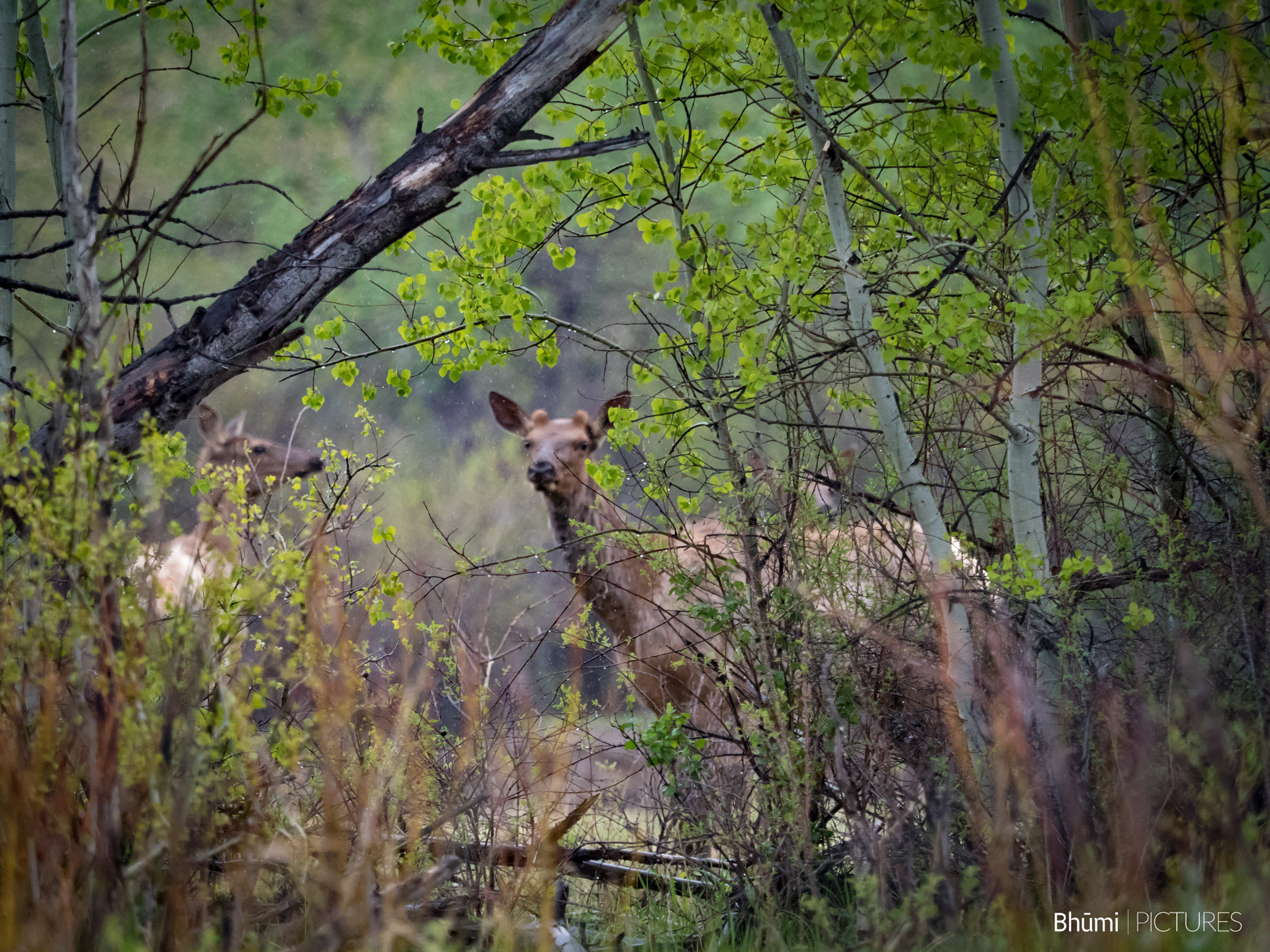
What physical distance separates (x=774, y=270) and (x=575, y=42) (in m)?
1.15

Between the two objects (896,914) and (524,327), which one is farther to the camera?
(524,327)

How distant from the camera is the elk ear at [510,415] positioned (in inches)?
231

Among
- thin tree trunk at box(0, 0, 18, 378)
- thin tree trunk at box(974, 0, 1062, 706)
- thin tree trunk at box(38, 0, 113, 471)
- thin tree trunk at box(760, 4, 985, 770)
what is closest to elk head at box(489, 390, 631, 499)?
thin tree trunk at box(760, 4, 985, 770)

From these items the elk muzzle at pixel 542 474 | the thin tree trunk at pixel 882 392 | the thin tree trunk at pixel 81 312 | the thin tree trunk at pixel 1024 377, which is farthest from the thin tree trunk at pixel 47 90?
the thin tree trunk at pixel 1024 377

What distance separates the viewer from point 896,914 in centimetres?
172

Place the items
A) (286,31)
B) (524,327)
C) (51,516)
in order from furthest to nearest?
1. (286,31)
2. (524,327)
3. (51,516)

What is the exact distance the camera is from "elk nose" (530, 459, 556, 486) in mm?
4922

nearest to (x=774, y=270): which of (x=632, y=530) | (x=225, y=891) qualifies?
(x=632, y=530)

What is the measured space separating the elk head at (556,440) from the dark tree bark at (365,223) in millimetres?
1970

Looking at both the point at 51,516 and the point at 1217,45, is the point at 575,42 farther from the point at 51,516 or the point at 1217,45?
the point at 51,516

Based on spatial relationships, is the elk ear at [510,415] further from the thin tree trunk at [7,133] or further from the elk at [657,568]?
the thin tree trunk at [7,133]

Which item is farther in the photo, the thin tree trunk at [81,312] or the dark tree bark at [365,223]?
the dark tree bark at [365,223]

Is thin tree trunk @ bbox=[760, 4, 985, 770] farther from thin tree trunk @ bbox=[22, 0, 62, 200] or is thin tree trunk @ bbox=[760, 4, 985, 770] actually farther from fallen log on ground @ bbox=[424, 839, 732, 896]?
thin tree trunk @ bbox=[22, 0, 62, 200]

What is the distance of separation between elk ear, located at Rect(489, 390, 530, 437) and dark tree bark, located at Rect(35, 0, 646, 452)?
281 centimetres
